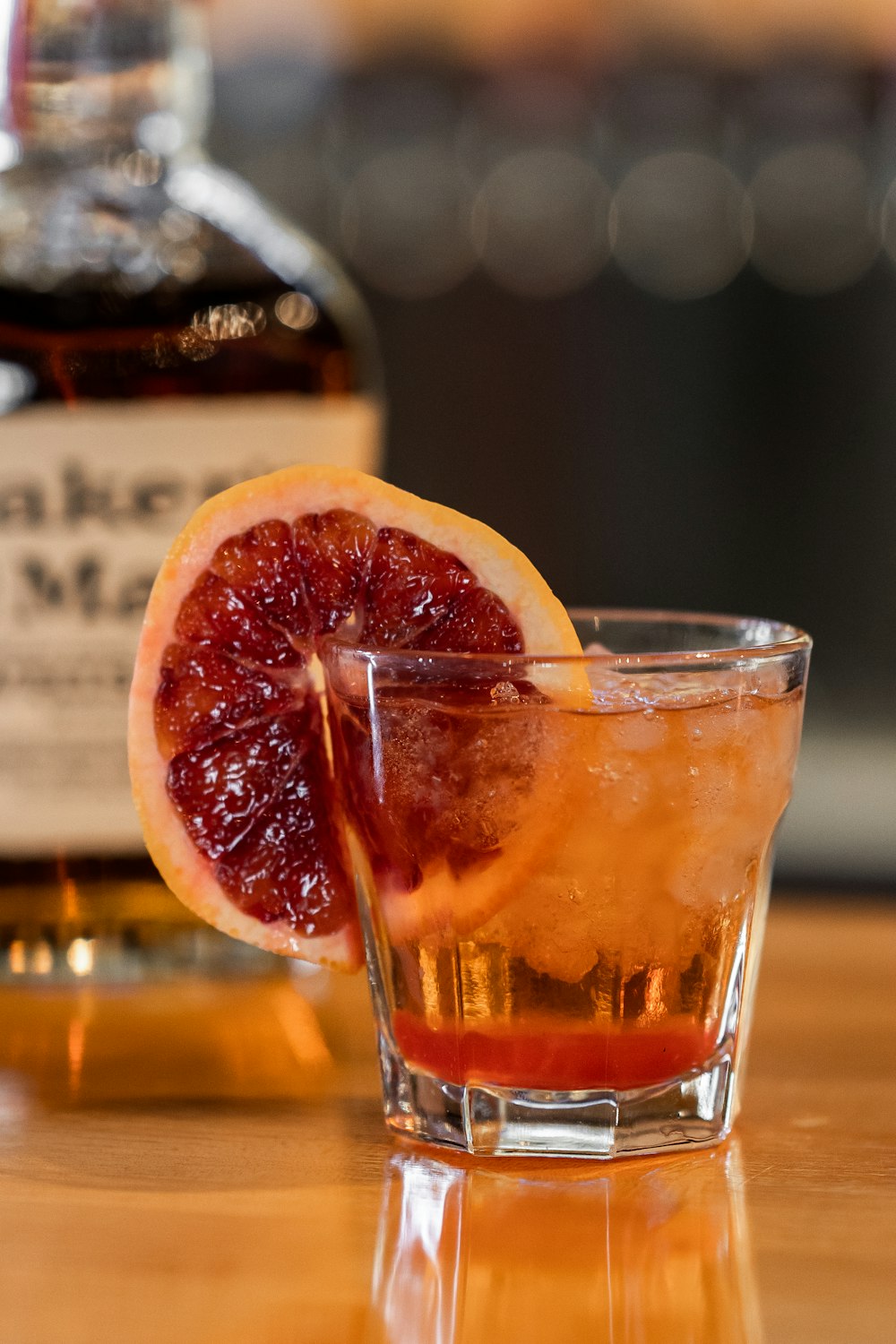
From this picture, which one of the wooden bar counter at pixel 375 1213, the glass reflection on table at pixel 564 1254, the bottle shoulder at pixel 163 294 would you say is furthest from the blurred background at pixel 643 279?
the glass reflection on table at pixel 564 1254

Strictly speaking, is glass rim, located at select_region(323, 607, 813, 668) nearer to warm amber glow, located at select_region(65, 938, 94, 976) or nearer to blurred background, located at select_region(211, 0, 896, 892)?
warm amber glow, located at select_region(65, 938, 94, 976)

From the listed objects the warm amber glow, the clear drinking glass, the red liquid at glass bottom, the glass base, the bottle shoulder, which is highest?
the bottle shoulder

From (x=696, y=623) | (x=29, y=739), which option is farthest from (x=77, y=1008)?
(x=696, y=623)

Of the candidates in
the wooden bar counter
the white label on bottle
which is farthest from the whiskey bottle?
the wooden bar counter

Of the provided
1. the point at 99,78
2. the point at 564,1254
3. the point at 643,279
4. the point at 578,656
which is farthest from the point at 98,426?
the point at 643,279

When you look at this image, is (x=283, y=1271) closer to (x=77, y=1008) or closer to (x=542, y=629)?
(x=542, y=629)

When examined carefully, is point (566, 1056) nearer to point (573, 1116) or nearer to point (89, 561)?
point (573, 1116)
